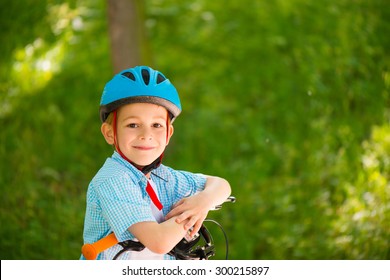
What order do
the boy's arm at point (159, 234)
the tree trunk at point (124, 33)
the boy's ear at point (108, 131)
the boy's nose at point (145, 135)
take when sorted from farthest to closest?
the tree trunk at point (124, 33) < the boy's ear at point (108, 131) < the boy's nose at point (145, 135) < the boy's arm at point (159, 234)

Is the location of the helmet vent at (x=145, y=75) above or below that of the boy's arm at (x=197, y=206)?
above

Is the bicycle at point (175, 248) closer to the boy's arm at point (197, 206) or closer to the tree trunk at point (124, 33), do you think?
the boy's arm at point (197, 206)

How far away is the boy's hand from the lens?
214cm

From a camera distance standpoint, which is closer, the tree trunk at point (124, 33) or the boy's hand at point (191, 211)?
the boy's hand at point (191, 211)

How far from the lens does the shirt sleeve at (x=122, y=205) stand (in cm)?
211

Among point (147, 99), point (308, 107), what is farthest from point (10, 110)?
point (147, 99)

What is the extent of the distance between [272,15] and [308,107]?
1130mm

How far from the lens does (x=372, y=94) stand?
5375 mm

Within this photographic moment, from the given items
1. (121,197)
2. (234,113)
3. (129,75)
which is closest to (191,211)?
(121,197)

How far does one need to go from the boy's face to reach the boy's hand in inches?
8.9

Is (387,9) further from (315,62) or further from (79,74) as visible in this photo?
(79,74)

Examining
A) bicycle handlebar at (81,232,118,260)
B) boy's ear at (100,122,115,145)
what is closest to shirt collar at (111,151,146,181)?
boy's ear at (100,122,115,145)

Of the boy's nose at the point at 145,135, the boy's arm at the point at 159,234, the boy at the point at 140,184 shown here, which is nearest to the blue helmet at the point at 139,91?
the boy at the point at 140,184

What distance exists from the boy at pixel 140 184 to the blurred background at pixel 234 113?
2.32m
